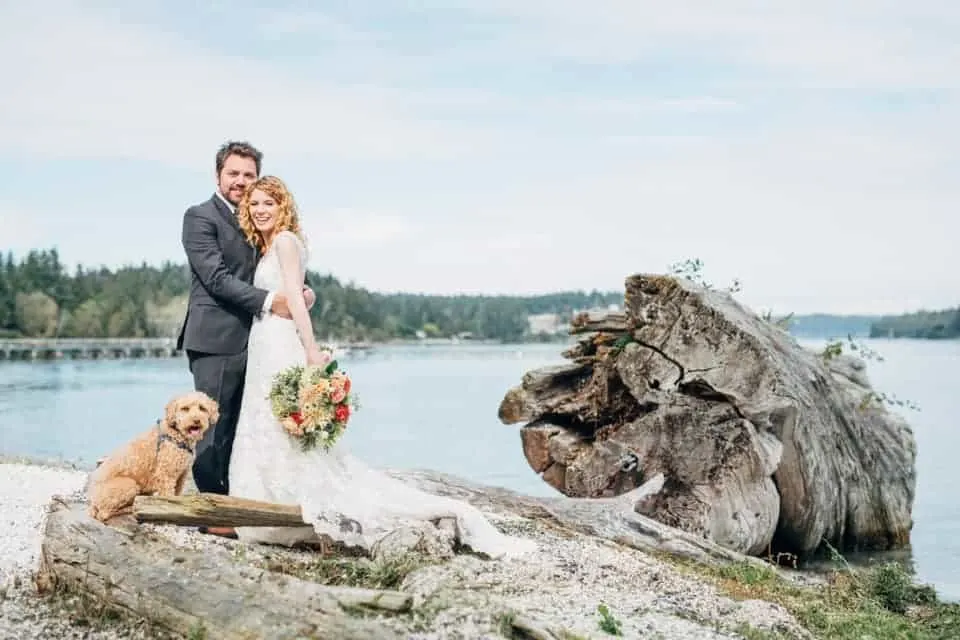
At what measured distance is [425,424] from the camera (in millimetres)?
43562

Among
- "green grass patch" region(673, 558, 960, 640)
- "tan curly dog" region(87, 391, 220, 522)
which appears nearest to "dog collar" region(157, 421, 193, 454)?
"tan curly dog" region(87, 391, 220, 522)

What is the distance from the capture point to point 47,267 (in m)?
122

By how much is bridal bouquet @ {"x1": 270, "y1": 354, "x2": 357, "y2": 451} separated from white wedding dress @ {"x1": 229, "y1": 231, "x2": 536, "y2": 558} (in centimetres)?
12

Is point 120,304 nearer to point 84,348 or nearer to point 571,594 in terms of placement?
point 84,348

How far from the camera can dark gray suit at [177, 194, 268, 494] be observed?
29.0 feet

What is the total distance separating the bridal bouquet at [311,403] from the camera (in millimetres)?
8469

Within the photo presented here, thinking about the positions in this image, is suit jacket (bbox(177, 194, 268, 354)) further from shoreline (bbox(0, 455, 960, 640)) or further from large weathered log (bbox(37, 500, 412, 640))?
large weathered log (bbox(37, 500, 412, 640))

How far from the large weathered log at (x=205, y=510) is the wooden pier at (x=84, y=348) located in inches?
3919

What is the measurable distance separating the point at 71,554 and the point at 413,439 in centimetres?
3039

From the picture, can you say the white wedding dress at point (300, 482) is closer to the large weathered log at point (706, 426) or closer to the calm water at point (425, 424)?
the large weathered log at point (706, 426)

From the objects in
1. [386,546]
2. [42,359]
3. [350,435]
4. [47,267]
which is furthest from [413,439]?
[47,267]

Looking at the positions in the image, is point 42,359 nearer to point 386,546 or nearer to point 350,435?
point 350,435

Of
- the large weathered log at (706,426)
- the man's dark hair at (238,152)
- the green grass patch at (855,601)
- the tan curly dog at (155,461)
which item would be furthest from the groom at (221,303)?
the large weathered log at (706,426)

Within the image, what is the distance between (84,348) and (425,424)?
77.7m
